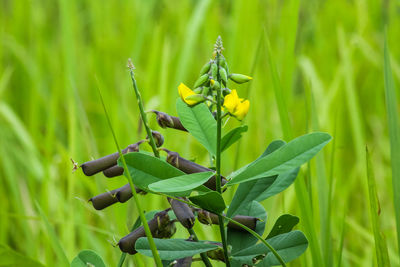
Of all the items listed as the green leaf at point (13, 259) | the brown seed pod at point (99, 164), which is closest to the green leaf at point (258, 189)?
the brown seed pod at point (99, 164)

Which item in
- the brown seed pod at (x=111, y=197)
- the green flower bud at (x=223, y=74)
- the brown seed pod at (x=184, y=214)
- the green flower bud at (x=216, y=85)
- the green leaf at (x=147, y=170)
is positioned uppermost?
the green flower bud at (x=223, y=74)

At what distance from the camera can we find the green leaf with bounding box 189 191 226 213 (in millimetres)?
438

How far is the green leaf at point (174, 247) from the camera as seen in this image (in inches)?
18.9

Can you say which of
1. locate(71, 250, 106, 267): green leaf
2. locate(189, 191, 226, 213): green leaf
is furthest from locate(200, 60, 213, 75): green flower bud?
locate(71, 250, 106, 267): green leaf

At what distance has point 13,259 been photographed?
1.76ft

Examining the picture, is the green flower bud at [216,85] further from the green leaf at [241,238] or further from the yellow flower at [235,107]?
the green leaf at [241,238]

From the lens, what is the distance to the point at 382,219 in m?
→ 1.31

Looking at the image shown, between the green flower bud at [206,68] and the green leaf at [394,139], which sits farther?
the green leaf at [394,139]

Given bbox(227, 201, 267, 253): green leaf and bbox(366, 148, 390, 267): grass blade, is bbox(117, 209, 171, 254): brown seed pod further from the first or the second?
bbox(366, 148, 390, 267): grass blade

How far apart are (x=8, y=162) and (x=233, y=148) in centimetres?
64

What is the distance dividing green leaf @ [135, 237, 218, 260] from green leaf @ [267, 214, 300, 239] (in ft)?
0.23

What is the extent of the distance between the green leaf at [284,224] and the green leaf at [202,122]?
0.10 meters

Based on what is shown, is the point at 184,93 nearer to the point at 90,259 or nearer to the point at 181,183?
the point at 181,183

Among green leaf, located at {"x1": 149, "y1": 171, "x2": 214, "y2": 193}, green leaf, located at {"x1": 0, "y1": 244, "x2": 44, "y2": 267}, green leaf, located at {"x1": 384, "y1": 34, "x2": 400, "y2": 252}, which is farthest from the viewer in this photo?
green leaf, located at {"x1": 384, "y1": 34, "x2": 400, "y2": 252}
